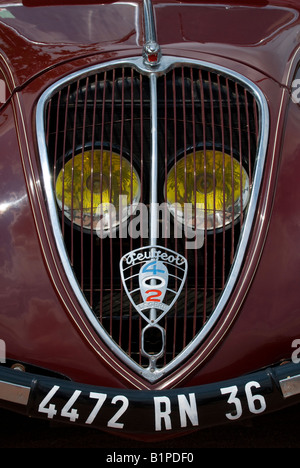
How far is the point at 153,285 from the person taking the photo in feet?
5.87

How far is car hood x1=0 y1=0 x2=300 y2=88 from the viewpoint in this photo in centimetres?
216

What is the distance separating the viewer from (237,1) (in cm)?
251

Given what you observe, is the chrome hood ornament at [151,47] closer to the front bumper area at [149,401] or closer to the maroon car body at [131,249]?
the maroon car body at [131,249]

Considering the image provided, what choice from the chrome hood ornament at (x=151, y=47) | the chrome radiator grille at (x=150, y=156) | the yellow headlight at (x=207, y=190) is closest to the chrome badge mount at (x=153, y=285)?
the chrome radiator grille at (x=150, y=156)

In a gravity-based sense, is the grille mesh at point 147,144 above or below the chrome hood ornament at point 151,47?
below

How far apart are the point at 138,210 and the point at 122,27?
0.81 meters

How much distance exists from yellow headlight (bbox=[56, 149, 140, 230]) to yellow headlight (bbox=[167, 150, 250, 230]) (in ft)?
0.44

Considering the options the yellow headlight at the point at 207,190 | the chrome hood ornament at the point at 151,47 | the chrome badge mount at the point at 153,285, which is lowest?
the chrome badge mount at the point at 153,285

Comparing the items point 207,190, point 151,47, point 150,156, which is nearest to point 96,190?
point 150,156

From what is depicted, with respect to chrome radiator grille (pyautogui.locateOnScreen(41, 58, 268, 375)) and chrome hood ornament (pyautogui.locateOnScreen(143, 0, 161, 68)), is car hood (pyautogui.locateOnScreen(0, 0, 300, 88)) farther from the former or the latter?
chrome radiator grille (pyautogui.locateOnScreen(41, 58, 268, 375))

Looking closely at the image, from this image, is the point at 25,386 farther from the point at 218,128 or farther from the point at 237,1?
the point at 237,1

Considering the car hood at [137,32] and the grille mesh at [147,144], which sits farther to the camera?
the car hood at [137,32]

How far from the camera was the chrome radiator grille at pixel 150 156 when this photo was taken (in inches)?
72.9
